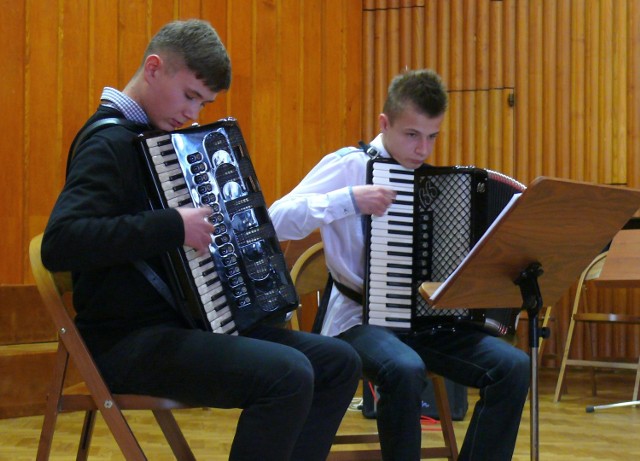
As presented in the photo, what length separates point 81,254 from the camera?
1.94 m

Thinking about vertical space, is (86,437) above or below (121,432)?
below

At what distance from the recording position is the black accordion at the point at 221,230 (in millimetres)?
2070

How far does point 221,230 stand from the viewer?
213 cm

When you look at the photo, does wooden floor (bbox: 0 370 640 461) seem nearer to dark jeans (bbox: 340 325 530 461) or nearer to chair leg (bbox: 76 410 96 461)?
dark jeans (bbox: 340 325 530 461)

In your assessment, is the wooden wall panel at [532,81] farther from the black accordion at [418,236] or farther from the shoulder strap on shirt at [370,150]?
the black accordion at [418,236]

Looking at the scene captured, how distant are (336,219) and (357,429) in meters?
1.62

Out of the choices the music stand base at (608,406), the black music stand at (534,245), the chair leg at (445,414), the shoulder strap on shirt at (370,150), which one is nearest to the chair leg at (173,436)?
the black music stand at (534,245)

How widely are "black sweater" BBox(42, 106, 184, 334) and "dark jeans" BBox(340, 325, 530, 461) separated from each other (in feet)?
2.26

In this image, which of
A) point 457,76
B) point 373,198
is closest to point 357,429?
point 373,198

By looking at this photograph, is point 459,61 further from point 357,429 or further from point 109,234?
point 109,234

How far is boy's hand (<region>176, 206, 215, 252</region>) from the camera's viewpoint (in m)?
1.97

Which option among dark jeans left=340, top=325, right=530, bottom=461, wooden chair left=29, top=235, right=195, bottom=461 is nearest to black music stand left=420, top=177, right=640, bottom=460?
dark jeans left=340, top=325, right=530, bottom=461

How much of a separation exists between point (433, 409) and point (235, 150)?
2.45m

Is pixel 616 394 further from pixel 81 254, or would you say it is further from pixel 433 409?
pixel 81 254
